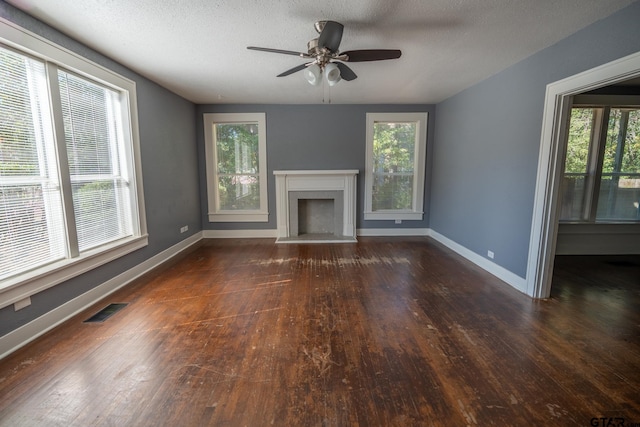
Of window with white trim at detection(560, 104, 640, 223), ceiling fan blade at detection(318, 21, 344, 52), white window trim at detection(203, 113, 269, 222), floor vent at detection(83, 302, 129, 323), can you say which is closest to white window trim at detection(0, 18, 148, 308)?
floor vent at detection(83, 302, 129, 323)

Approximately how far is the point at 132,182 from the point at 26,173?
1.17 m

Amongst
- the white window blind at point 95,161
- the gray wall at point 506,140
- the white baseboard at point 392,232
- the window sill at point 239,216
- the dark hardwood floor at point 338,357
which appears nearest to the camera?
the dark hardwood floor at point 338,357

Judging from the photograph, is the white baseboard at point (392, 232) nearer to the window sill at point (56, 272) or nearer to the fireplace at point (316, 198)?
the fireplace at point (316, 198)

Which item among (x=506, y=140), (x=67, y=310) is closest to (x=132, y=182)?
(x=67, y=310)

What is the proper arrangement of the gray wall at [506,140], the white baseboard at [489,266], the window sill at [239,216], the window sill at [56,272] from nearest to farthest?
the window sill at [56,272] → the gray wall at [506,140] → the white baseboard at [489,266] → the window sill at [239,216]

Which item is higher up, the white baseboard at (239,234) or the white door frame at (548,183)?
the white door frame at (548,183)

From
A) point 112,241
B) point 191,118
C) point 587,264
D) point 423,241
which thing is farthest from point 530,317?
point 191,118

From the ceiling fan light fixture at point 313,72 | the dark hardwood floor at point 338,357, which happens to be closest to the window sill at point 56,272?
the dark hardwood floor at point 338,357

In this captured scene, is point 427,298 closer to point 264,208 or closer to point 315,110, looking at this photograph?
point 264,208

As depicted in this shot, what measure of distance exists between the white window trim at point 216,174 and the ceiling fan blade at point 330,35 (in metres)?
3.12

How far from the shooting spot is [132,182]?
3297mm

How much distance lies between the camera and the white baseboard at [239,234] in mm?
5414

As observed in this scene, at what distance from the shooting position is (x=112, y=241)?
304cm

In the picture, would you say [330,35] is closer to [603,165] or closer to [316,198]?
[316,198]
